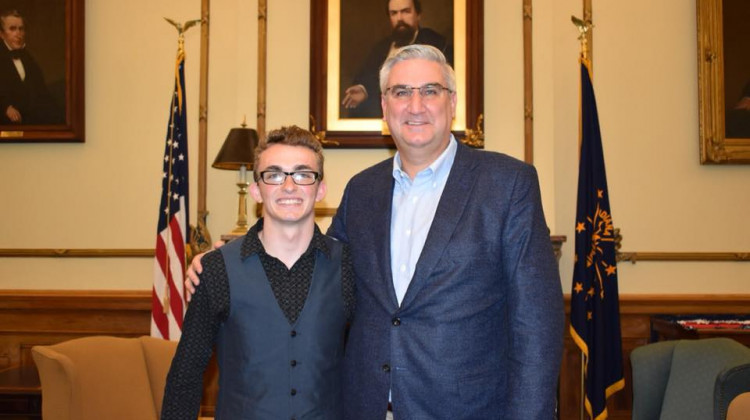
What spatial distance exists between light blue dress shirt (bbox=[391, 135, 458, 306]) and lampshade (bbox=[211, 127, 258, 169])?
251 cm

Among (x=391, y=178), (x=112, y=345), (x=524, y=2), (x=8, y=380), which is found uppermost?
(x=524, y=2)

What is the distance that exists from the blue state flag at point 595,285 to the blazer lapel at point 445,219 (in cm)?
264

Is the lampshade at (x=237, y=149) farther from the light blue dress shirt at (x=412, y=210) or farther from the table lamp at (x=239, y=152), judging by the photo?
the light blue dress shirt at (x=412, y=210)

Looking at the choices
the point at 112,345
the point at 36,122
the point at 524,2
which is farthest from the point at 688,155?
the point at 36,122

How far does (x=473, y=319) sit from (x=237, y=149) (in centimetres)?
296

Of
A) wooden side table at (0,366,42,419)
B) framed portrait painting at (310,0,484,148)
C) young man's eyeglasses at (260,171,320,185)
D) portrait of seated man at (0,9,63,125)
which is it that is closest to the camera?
young man's eyeglasses at (260,171,320,185)

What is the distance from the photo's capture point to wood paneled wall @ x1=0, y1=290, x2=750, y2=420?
5.04m

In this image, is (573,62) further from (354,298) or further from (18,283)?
(18,283)

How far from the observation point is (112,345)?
3193 mm

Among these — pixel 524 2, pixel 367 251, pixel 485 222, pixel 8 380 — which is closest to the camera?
pixel 485 222

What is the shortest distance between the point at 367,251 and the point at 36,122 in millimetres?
4059

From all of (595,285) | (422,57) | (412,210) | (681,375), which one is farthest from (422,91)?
(595,285)

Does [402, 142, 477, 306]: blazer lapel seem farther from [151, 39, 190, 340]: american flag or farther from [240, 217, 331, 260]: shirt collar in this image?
[151, 39, 190, 340]: american flag

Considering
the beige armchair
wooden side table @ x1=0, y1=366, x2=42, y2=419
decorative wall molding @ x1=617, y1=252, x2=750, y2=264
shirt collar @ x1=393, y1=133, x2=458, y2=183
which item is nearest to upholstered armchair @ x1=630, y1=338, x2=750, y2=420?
shirt collar @ x1=393, y1=133, x2=458, y2=183
